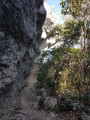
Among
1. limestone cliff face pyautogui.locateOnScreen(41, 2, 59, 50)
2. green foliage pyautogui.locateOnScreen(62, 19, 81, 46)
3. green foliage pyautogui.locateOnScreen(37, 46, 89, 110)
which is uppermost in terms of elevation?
limestone cliff face pyautogui.locateOnScreen(41, 2, 59, 50)

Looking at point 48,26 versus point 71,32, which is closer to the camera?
point 71,32

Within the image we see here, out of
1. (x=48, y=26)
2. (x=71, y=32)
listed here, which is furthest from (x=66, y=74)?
(x=48, y=26)

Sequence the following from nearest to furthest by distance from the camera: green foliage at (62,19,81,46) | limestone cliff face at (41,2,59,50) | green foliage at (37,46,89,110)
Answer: green foliage at (37,46,89,110)
green foliage at (62,19,81,46)
limestone cliff face at (41,2,59,50)

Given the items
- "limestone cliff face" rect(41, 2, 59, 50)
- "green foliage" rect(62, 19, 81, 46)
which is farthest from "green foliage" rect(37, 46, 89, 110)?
"limestone cliff face" rect(41, 2, 59, 50)

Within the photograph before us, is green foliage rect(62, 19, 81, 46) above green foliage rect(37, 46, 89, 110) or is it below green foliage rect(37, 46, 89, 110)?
above

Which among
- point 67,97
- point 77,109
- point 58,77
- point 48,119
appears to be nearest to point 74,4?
point 58,77

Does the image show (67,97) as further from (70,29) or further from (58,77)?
(70,29)

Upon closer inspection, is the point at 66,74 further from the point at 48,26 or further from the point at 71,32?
the point at 48,26

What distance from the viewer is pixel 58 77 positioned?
7.21 m

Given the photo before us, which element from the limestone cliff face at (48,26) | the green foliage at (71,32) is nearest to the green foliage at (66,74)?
the green foliage at (71,32)

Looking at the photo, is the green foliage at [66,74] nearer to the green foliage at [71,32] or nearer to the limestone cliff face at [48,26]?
the green foliage at [71,32]

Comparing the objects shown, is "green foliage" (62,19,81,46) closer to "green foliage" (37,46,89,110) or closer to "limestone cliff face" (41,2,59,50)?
"green foliage" (37,46,89,110)

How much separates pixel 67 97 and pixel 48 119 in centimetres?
197

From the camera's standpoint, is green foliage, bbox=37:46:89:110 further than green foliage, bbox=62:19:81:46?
No
